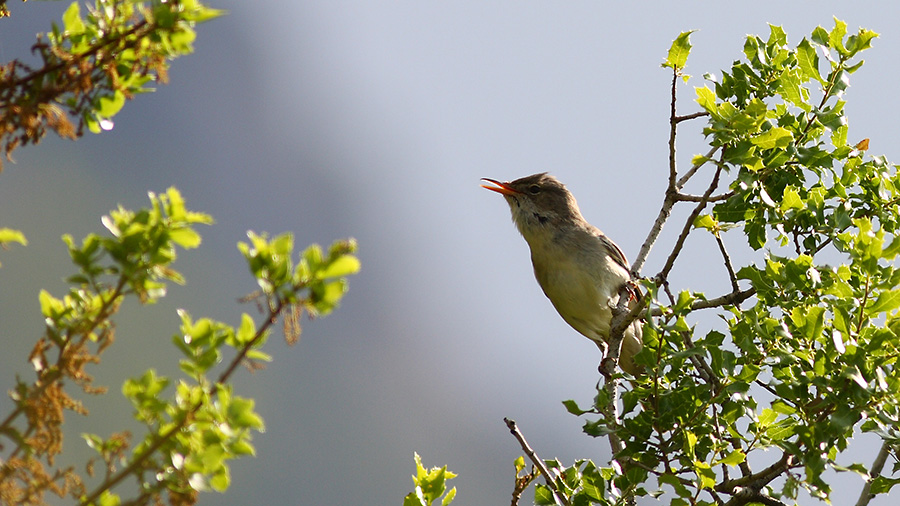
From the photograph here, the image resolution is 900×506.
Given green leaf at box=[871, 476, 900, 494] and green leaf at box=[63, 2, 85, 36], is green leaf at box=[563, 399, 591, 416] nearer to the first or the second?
green leaf at box=[871, 476, 900, 494]

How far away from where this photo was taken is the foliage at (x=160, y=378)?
1919 mm

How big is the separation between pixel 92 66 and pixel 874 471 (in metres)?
4.22

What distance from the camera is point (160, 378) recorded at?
79.1 inches

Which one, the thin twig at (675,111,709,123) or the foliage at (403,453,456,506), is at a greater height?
the thin twig at (675,111,709,123)

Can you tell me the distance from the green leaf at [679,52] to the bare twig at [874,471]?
2117mm

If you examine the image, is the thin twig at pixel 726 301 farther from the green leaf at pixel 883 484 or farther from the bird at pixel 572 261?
the bird at pixel 572 261

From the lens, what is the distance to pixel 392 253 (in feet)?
653

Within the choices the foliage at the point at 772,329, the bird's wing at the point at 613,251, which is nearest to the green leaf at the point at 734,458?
the foliage at the point at 772,329

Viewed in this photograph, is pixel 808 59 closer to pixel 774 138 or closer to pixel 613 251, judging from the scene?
pixel 774 138

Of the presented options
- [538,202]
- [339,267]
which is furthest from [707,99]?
[538,202]

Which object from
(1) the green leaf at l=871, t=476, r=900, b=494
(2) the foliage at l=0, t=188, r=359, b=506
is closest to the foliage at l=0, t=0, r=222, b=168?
(2) the foliage at l=0, t=188, r=359, b=506

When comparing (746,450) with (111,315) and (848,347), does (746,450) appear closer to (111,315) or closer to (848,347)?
(848,347)

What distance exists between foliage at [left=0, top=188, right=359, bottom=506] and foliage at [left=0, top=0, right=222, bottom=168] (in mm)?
321

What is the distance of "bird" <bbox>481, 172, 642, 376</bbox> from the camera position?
7.36m
